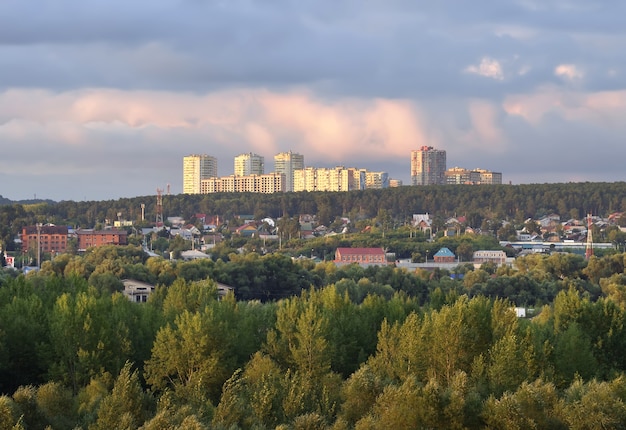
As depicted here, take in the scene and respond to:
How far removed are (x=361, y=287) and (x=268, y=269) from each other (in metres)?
7.57

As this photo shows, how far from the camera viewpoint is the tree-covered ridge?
26797mm

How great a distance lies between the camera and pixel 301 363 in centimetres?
3312

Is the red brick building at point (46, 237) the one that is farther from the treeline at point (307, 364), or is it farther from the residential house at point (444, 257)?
the treeline at point (307, 364)

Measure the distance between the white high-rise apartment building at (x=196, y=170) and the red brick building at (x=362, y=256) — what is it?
302 feet

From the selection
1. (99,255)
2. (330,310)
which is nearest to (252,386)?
(330,310)

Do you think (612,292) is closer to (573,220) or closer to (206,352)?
(206,352)

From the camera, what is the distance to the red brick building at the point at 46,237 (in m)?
98.9

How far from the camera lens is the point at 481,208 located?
134 m

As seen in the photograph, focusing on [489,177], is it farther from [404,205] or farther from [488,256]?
[488,256]

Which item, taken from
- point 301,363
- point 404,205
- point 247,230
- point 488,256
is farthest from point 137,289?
point 404,205

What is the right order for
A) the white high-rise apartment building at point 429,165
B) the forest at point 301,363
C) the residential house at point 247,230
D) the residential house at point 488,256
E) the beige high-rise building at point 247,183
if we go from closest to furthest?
the forest at point 301,363 → the residential house at point 488,256 → the residential house at point 247,230 → the beige high-rise building at point 247,183 → the white high-rise apartment building at point 429,165

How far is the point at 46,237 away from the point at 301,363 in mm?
72359

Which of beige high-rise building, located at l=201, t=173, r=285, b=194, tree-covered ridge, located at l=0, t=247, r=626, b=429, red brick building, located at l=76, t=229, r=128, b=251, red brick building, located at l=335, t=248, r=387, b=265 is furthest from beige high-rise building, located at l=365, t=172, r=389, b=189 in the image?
tree-covered ridge, located at l=0, t=247, r=626, b=429

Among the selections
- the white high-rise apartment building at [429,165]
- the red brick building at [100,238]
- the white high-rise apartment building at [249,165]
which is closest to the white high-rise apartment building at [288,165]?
the white high-rise apartment building at [249,165]
